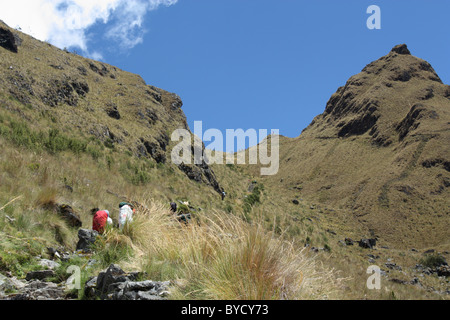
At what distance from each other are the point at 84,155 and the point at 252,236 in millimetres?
15496

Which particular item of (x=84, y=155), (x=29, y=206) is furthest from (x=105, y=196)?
(x=84, y=155)

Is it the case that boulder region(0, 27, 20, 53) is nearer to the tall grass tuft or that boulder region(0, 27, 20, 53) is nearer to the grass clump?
the tall grass tuft

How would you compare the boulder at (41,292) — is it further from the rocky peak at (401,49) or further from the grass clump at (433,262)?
the rocky peak at (401,49)

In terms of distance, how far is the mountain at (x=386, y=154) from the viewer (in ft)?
165

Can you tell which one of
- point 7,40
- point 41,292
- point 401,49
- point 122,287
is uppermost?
point 401,49

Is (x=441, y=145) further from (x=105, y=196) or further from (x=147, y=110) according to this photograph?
(x=105, y=196)

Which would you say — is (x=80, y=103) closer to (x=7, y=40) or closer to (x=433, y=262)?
(x=7, y=40)

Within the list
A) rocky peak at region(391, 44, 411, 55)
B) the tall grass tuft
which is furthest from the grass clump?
rocky peak at region(391, 44, 411, 55)

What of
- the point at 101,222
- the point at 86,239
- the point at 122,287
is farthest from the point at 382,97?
the point at 122,287

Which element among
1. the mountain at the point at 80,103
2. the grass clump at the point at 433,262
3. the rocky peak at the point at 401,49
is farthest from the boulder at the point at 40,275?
the rocky peak at the point at 401,49

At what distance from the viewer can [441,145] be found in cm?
6159

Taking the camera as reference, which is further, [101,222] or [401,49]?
[401,49]

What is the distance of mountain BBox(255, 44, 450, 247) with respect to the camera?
50.2 meters

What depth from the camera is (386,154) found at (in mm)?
72188
